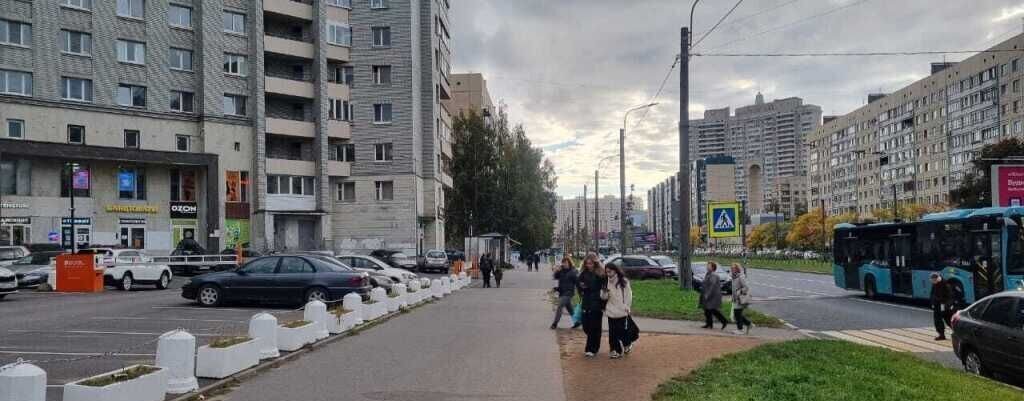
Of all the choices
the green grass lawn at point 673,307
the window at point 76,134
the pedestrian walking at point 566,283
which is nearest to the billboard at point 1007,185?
the green grass lawn at point 673,307

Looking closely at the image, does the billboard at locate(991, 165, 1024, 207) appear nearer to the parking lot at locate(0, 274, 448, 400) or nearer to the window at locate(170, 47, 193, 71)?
the parking lot at locate(0, 274, 448, 400)

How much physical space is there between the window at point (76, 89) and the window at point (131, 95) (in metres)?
1.53

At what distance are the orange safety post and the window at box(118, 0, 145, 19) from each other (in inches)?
894

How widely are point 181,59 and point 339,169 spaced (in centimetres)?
1233

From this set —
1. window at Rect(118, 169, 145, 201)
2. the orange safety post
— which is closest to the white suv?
the orange safety post

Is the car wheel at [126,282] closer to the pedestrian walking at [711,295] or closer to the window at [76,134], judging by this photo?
the window at [76,134]

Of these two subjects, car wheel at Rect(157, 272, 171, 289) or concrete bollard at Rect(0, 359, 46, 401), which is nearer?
concrete bollard at Rect(0, 359, 46, 401)

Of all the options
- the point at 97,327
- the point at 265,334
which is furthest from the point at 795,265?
the point at 265,334

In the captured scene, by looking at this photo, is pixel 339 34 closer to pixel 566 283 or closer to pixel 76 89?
pixel 76 89

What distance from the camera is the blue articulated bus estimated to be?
22594 mm

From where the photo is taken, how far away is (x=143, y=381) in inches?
313

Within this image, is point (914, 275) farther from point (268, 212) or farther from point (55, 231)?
point (55, 231)

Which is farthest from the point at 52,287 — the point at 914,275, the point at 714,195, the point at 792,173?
the point at 792,173

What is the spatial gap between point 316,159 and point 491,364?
146ft
